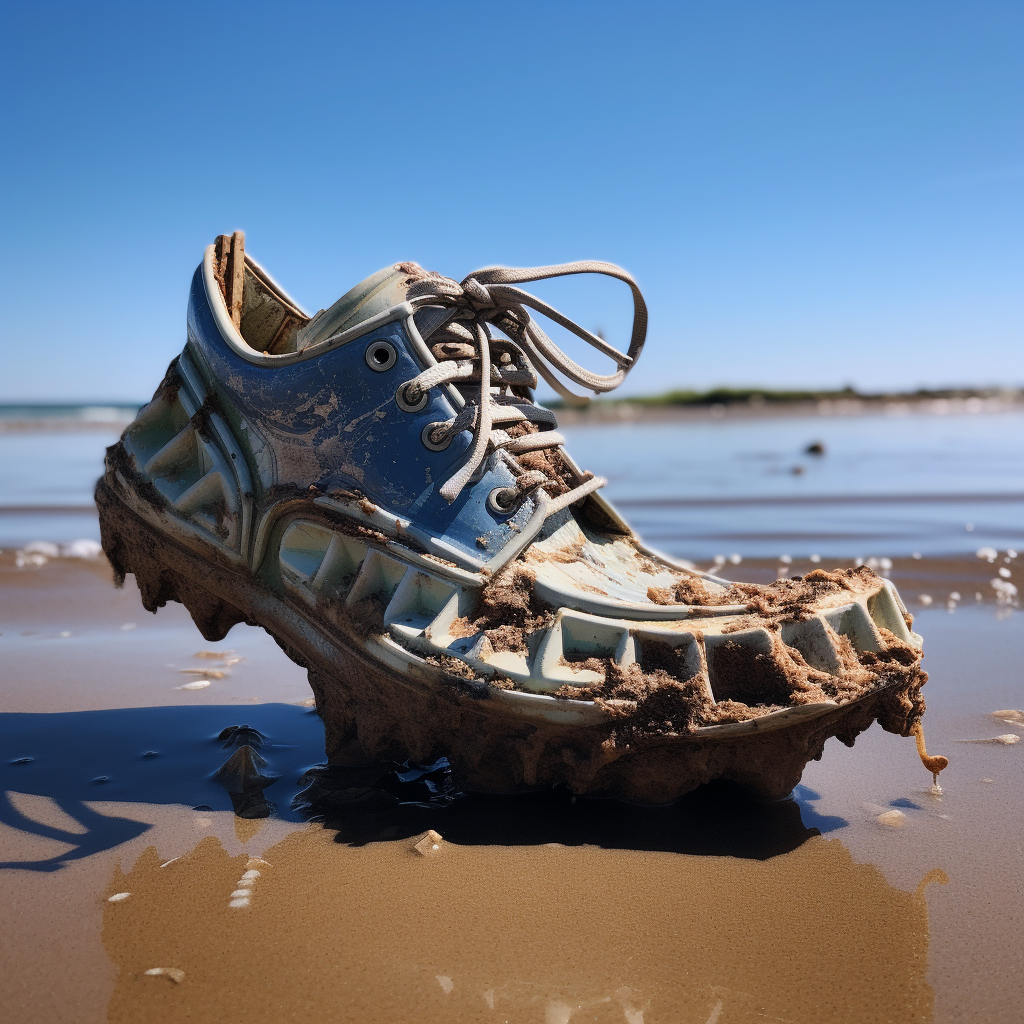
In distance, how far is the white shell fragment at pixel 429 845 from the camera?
1807 mm

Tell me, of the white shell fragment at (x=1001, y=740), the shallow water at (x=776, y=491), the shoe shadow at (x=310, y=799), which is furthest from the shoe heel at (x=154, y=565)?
the shallow water at (x=776, y=491)

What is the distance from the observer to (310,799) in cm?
206

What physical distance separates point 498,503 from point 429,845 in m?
0.74

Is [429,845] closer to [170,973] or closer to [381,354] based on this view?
[170,973]

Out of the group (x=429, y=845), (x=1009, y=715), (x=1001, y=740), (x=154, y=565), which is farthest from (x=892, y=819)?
(x=154, y=565)

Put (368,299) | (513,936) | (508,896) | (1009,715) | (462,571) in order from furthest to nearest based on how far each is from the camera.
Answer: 1. (1009,715)
2. (368,299)
3. (462,571)
4. (508,896)
5. (513,936)

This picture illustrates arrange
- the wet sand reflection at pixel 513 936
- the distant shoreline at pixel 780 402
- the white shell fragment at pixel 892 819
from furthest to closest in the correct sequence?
the distant shoreline at pixel 780 402, the white shell fragment at pixel 892 819, the wet sand reflection at pixel 513 936

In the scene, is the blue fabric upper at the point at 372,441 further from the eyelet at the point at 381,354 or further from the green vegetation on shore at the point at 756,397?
the green vegetation on shore at the point at 756,397

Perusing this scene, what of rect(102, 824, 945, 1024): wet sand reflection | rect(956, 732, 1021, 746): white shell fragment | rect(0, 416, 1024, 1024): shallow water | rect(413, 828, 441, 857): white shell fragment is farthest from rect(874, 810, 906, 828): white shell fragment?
rect(413, 828, 441, 857): white shell fragment

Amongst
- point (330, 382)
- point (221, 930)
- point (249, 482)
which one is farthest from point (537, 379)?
point (221, 930)

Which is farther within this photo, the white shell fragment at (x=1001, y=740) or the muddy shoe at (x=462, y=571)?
the white shell fragment at (x=1001, y=740)

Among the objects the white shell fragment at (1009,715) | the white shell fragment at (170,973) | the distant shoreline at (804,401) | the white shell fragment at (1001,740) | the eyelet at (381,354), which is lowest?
the white shell fragment at (1001,740)

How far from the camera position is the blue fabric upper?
6.63 ft

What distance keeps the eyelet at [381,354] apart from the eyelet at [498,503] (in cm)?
38
